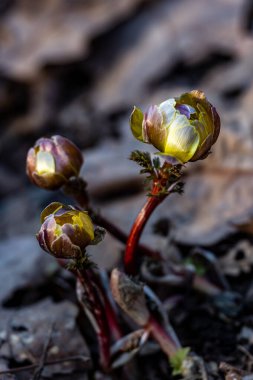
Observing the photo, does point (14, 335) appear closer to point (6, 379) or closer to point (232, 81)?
point (6, 379)

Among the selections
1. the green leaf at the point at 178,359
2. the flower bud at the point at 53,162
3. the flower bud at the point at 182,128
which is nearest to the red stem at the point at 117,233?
the flower bud at the point at 53,162

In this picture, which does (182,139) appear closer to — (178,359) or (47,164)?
(47,164)

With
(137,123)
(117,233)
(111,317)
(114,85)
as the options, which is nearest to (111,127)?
(114,85)

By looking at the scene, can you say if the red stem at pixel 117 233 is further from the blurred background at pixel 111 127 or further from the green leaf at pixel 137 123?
the green leaf at pixel 137 123

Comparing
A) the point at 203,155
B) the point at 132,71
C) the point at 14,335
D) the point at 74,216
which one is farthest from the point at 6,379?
the point at 132,71

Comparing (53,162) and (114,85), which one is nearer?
(53,162)

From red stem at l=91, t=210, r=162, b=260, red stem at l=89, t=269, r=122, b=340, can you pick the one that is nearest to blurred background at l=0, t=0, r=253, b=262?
red stem at l=91, t=210, r=162, b=260

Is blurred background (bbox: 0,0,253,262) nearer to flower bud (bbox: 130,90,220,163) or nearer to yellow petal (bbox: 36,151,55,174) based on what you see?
yellow petal (bbox: 36,151,55,174)
